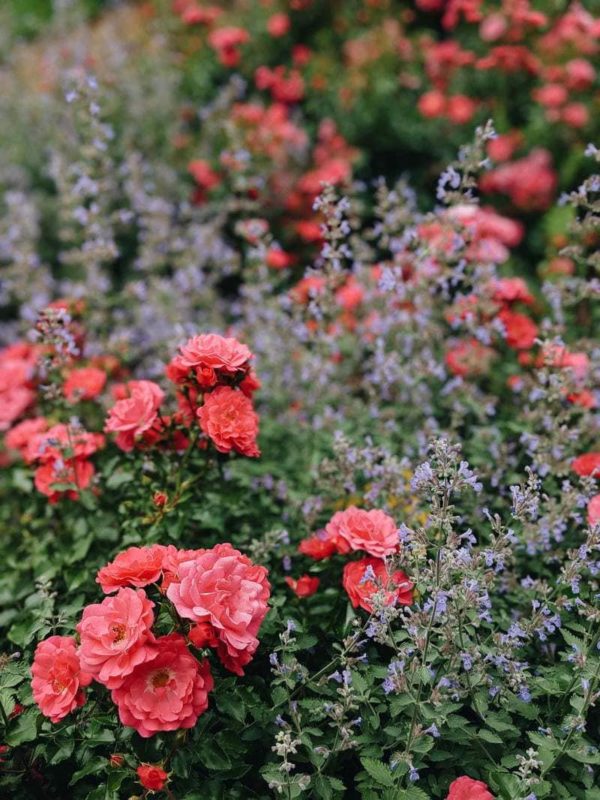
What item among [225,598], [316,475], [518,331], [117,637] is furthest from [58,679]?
[518,331]

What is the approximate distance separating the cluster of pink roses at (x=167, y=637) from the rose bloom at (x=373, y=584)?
25 centimetres

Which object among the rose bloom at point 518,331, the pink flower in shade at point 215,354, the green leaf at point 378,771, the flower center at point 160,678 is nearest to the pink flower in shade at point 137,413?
the pink flower in shade at point 215,354

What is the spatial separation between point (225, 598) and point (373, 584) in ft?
1.11

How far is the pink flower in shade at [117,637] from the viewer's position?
147cm

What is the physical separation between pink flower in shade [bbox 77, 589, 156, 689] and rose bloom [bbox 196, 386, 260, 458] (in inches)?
17.1

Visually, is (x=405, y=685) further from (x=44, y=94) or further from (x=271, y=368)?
(x=44, y=94)

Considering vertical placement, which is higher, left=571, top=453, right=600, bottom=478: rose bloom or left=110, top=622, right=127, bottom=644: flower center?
left=571, top=453, right=600, bottom=478: rose bloom

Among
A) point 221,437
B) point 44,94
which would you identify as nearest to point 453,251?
point 221,437

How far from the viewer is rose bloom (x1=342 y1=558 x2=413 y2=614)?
1.69 meters

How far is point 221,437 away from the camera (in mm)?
1847

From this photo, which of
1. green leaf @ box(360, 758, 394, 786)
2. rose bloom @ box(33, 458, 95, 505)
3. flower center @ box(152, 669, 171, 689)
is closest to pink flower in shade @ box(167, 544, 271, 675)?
flower center @ box(152, 669, 171, 689)

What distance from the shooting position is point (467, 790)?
1629mm

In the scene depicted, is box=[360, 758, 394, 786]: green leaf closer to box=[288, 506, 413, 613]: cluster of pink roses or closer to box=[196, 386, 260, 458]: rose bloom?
box=[288, 506, 413, 613]: cluster of pink roses

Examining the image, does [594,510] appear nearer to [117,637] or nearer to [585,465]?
[585,465]
